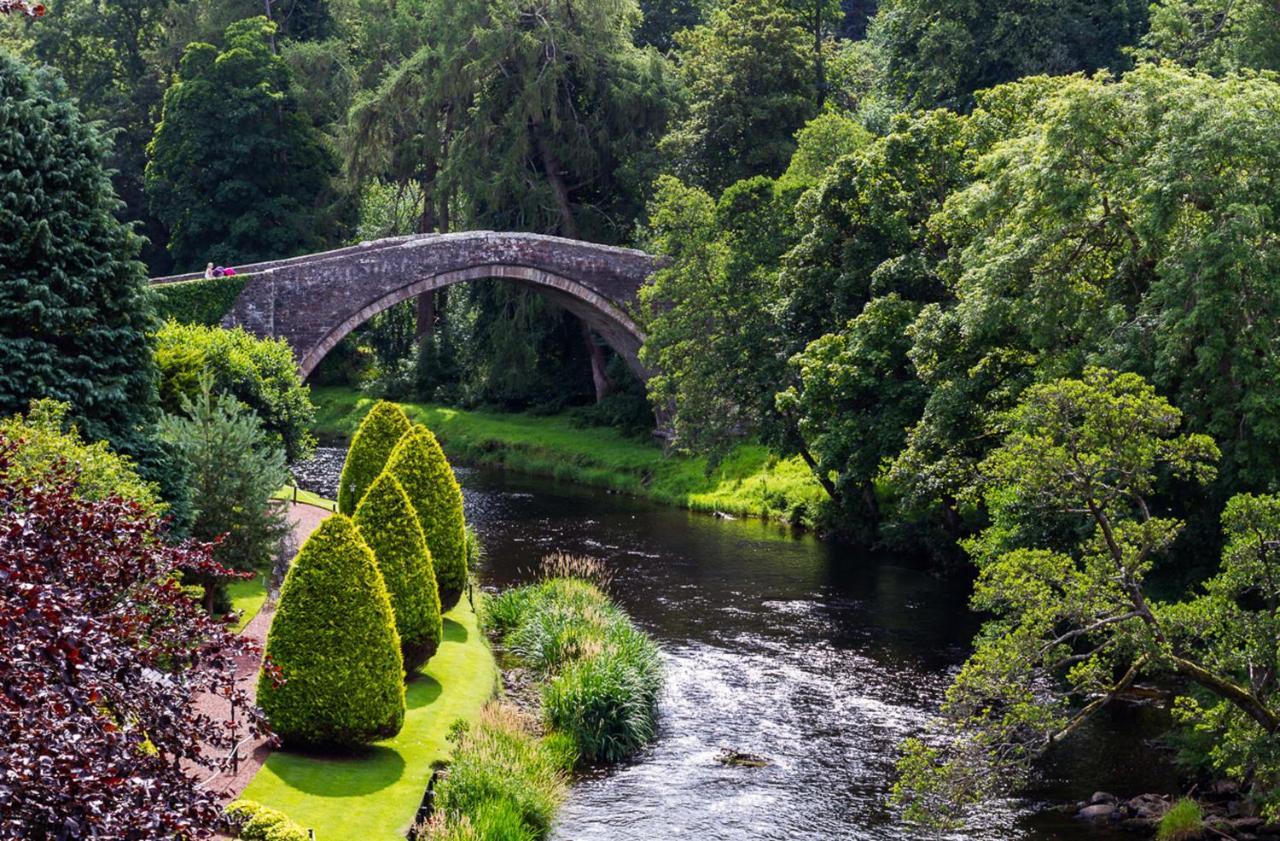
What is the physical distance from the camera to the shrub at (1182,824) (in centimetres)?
1905

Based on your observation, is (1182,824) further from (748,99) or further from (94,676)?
(748,99)

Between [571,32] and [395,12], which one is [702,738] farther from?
[395,12]

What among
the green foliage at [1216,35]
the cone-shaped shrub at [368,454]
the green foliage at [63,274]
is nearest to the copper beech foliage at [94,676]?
the green foliage at [63,274]

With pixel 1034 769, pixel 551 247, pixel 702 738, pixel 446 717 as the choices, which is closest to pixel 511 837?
pixel 446 717

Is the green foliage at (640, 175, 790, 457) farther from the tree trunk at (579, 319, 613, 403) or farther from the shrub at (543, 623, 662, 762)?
the shrub at (543, 623, 662, 762)

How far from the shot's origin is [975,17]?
154 ft

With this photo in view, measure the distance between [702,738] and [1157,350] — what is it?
32.0ft

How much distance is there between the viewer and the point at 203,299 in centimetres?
4284

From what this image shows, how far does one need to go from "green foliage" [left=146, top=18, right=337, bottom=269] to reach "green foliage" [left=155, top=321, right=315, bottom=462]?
2696 cm

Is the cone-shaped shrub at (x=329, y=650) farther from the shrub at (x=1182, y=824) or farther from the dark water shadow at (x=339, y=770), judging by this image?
the shrub at (x=1182, y=824)

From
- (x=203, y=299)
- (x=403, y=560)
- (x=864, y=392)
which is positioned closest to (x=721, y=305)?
(x=864, y=392)

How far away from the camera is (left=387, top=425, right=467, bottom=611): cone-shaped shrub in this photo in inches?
977

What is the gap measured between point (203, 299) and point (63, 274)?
20.0m

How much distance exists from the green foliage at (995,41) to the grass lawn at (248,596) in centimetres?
2802
